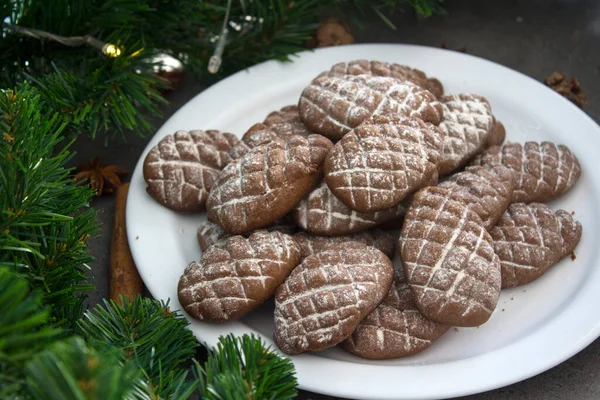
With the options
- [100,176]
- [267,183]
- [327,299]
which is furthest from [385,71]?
[100,176]

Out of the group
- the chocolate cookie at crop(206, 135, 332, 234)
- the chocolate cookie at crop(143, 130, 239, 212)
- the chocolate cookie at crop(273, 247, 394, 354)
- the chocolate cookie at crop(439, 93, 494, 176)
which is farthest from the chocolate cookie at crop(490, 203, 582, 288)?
the chocolate cookie at crop(143, 130, 239, 212)

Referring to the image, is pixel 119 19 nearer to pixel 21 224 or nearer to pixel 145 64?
pixel 145 64

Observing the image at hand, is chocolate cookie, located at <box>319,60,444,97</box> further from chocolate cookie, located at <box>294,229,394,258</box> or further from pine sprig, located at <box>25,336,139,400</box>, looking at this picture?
pine sprig, located at <box>25,336,139,400</box>

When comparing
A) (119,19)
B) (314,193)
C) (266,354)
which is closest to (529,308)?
(314,193)

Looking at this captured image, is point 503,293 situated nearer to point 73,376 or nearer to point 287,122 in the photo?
point 287,122

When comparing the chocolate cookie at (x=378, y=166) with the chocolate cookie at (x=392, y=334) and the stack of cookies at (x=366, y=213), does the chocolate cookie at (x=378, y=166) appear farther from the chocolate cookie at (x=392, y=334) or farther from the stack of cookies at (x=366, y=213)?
the chocolate cookie at (x=392, y=334)

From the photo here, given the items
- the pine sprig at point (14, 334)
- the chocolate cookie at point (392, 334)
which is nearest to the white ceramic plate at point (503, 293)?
the chocolate cookie at point (392, 334)
